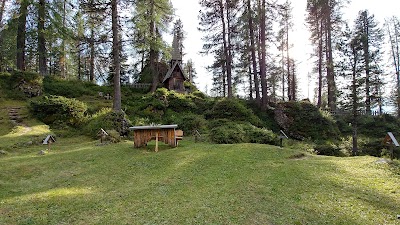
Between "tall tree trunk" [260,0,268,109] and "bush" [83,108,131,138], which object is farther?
"tall tree trunk" [260,0,268,109]

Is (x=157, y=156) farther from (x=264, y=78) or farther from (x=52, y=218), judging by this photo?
(x=264, y=78)

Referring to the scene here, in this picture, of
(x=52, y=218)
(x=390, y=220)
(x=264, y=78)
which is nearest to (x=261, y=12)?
(x=264, y=78)

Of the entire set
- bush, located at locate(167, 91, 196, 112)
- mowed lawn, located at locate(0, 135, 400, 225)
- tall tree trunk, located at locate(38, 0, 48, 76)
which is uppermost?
tall tree trunk, located at locate(38, 0, 48, 76)

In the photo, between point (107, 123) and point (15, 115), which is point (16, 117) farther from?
point (107, 123)

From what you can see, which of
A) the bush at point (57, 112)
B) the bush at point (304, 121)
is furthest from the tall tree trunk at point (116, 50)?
the bush at point (304, 121)

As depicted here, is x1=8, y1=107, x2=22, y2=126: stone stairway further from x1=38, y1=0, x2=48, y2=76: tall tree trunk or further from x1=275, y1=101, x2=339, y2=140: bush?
x1=275, y1=101, x2=339, y2=140: bush

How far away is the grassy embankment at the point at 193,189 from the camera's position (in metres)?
4.46

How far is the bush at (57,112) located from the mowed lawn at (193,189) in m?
6.05

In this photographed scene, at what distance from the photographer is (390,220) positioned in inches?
175

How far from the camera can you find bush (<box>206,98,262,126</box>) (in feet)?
63.5

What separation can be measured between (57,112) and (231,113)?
1198 centimetres

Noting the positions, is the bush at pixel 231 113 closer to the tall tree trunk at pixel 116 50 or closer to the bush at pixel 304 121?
the bush at pixel 304 121

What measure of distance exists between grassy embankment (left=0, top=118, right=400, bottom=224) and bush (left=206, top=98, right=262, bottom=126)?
9.86 meters

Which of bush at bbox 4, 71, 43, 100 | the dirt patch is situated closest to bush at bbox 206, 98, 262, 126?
the dirt patch
